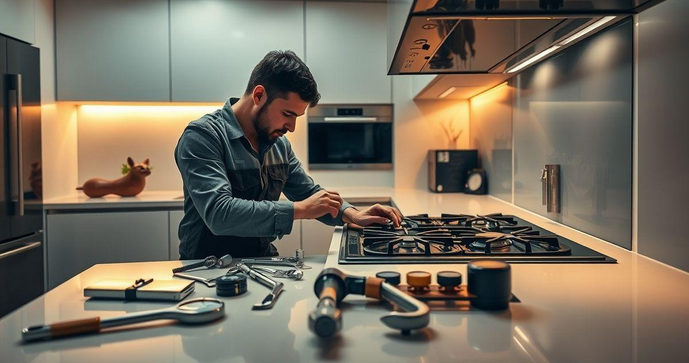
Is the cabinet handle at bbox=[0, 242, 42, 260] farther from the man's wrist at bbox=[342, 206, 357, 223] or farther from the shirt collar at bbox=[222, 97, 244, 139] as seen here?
the man's wrist at bbox=[342, 206, 357, 223]

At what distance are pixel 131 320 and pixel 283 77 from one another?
0.98 meters

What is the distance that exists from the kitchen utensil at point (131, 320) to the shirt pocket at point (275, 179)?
1.00m

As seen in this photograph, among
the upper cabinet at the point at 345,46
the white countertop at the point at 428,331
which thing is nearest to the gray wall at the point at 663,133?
the white countertop at the point at 428,331

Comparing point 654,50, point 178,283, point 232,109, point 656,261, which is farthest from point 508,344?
point 232,109

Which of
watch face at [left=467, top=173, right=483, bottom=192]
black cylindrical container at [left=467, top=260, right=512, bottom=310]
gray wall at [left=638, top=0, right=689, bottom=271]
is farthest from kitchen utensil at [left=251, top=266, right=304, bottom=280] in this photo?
watch face at [left=467, top=173, right=483, bottom=192]

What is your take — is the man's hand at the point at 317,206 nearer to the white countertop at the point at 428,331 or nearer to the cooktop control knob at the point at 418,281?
the white countertop at the point at 428,331

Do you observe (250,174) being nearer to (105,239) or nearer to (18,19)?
(105,239)

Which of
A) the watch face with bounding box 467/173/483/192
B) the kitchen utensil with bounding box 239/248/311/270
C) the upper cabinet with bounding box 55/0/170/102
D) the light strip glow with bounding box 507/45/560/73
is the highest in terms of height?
the upper cabinet with bounding box 55/0/170/102

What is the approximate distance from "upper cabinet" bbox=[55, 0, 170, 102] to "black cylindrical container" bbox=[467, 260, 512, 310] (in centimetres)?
279

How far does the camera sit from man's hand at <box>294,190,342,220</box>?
1442 millimetres

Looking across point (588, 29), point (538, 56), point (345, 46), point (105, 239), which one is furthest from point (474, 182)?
point (105, 239)

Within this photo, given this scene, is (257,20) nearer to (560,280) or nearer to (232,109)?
(232,109)

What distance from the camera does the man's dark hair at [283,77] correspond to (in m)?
1.59

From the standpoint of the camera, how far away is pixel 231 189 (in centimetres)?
156
